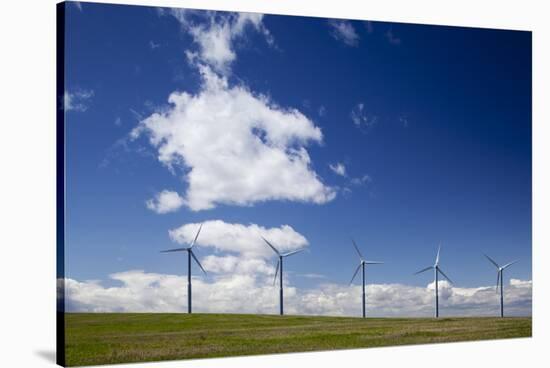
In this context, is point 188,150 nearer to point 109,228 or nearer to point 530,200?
point 109,228

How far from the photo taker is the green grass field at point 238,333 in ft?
81.5

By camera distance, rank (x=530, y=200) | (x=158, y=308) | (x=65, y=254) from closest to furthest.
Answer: (x=65, y=254)
(x=158, y=308)
(x=530, y=200)

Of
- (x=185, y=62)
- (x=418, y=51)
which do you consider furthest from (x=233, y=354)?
(x=418, y=51)

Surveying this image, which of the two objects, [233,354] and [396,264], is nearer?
[233,354]

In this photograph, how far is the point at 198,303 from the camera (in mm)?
26547

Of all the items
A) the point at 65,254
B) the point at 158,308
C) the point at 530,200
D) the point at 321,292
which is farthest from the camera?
the point at 530,200

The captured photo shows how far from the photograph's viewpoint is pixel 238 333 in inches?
1064

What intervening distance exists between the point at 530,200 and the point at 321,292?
7305 millimetres

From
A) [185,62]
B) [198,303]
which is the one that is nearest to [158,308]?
[198,303]

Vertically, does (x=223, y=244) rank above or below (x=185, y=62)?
below

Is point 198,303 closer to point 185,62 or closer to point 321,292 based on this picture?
point 321,292

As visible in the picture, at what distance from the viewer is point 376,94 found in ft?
95.1

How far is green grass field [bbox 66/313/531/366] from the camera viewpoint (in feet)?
Result: 81.5

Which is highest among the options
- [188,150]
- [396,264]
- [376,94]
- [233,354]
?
[376,94]
